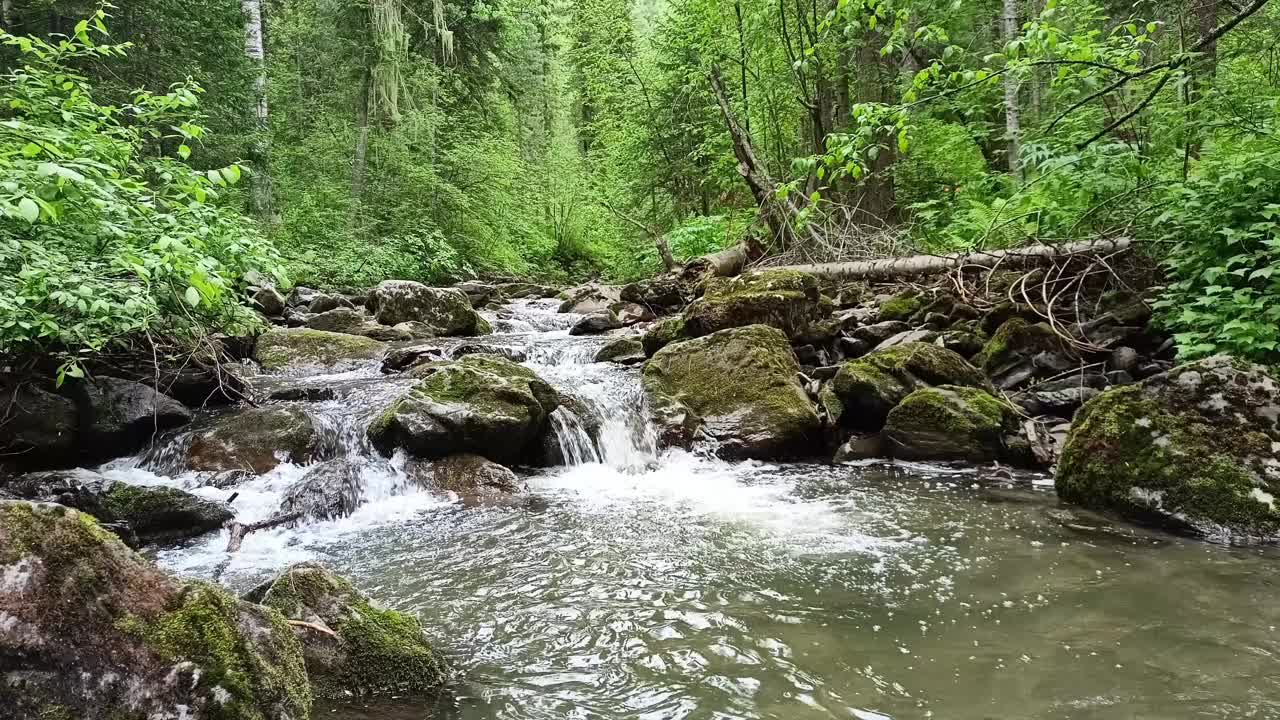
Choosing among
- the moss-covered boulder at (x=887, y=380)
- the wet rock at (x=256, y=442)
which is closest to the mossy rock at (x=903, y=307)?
the moss-covered boulder at (x=887, y=380)

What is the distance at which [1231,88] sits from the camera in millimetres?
7906

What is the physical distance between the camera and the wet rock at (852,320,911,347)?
9719 mm

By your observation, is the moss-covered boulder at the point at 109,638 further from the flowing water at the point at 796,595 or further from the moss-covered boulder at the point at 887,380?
the moss-covered boulder at the point at 887,380

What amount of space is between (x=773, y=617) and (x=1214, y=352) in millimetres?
4978

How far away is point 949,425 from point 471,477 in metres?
5.03

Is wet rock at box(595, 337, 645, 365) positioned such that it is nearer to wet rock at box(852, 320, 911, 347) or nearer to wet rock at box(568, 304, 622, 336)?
wet rock at box(568, 304, 622, 336)

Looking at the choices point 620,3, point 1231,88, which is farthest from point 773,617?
point 620,3

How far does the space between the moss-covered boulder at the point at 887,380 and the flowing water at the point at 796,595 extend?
37.1 inches

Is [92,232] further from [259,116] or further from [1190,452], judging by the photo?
[259,116]

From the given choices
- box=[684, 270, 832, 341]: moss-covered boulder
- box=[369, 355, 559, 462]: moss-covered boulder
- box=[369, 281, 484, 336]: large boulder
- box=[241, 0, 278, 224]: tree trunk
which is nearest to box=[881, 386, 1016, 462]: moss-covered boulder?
box=[684, 270, 832, 341]: moss-covered boulder

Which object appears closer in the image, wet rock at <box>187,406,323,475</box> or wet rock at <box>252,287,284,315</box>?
wet rock at <box>187,406,323,475</box>

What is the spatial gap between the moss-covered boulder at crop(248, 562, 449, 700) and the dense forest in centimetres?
180

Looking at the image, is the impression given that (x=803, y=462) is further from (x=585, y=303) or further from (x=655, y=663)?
(x=585, y=303)

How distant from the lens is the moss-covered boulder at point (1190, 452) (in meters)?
4.76
